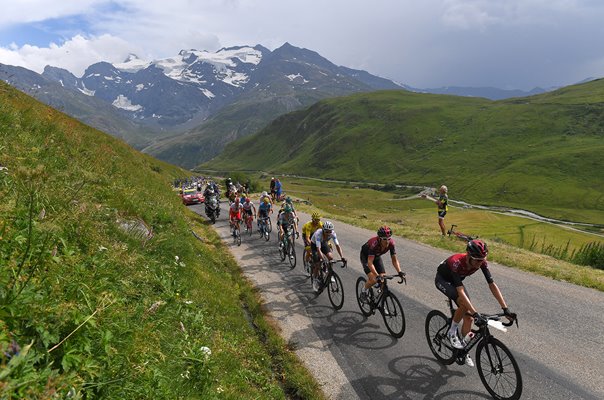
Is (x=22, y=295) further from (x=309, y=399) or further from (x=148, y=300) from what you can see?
(x=309, y=399)

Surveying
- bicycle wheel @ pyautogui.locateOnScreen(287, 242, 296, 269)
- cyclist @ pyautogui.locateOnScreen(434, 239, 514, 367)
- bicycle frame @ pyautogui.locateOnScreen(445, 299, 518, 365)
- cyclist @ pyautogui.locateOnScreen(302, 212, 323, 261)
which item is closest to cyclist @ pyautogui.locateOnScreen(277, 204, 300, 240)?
bicycle wheel @ pyautogui.locateOnScreen(287, 242, 296, 269)

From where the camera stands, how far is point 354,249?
21594mm

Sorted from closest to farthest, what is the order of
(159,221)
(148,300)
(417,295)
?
(148,300)
(417,295)
(159,221)

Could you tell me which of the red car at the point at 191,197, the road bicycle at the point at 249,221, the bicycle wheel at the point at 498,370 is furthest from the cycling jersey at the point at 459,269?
the red car at the point at 191,197

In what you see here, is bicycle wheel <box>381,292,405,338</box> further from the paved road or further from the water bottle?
the water bottle

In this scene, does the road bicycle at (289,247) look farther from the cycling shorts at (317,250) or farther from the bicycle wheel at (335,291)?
the bicycle wheel at (335,291)

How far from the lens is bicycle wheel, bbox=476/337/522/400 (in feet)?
24.5

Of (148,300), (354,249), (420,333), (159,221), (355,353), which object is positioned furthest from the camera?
(354,249)

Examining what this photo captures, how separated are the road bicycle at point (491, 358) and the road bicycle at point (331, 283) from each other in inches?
166

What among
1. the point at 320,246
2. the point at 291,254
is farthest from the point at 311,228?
the point at 291,254

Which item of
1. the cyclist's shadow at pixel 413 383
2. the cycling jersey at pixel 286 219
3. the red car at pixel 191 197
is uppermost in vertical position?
the cycling jersey at pixel 286 219

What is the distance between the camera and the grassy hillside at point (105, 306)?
3.96m

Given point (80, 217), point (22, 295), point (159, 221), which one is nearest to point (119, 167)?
point (159, 221)

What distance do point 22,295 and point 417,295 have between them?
12321 millimetres
